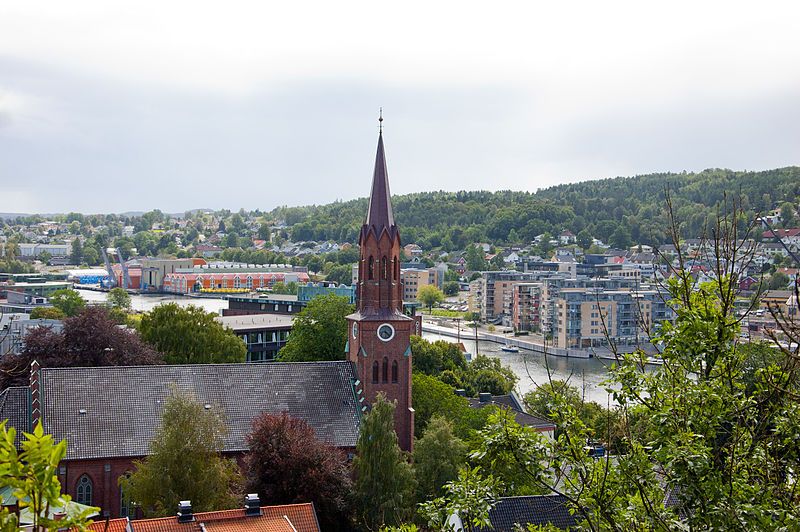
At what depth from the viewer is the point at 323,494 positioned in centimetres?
2867

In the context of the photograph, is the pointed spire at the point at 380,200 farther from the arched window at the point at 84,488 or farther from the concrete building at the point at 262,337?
the concrete building at the point at 262,337

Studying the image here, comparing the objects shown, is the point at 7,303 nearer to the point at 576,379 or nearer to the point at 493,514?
the point at 576,379

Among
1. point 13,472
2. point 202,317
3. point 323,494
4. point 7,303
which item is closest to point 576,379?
point 202,317

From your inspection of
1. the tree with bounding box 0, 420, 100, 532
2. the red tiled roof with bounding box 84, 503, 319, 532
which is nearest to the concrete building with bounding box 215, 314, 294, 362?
the red tiled roof with bounding box 84, 503, 319, 532

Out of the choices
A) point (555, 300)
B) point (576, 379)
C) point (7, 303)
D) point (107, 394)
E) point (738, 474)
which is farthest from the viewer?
point (555, 300)

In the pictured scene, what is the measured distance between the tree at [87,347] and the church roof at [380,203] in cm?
1345

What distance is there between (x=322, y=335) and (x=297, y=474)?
21.4m

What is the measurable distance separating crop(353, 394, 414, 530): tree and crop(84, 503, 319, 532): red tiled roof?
3788 millimetres

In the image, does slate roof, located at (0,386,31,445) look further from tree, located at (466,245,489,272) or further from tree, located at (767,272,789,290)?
tree, located at (466,245,489,272)

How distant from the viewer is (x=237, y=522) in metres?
23.5

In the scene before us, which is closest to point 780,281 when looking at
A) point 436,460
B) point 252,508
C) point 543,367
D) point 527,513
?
point 543,367

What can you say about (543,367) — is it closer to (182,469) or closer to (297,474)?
(297,474)

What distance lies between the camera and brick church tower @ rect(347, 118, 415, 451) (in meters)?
34.9

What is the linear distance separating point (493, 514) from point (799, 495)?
1514 cm
